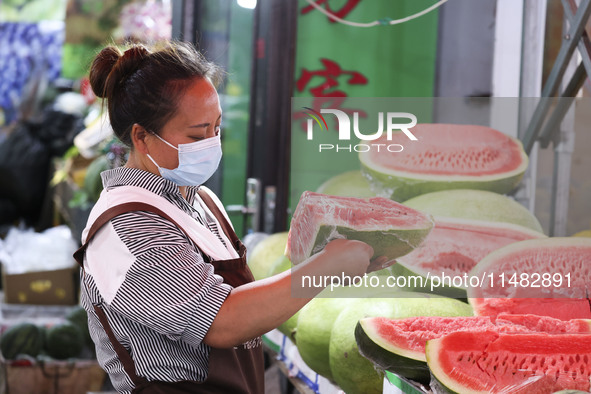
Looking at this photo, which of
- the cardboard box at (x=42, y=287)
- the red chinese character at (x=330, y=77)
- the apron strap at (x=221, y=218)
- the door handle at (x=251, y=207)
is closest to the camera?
the apron strap at (x=221, y=218)

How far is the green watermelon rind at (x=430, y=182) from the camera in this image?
1522 mm

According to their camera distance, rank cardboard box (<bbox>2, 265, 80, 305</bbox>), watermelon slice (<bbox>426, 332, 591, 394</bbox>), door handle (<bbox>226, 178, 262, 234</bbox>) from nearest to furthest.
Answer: watermelon slice (<bbox>426, 332, 591, 394</bbox>) → door handle (<bbox>226, 178, 262, 234</bbox>) → cardboard box (<bbox>2, 265, 80, 305</bbox>)

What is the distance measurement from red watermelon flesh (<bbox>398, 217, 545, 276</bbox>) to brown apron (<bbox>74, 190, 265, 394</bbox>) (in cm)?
40

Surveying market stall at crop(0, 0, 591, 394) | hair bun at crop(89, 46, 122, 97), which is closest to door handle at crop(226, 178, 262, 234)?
market stall at crop(0, 0, 591, 394)

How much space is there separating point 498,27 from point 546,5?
32cm

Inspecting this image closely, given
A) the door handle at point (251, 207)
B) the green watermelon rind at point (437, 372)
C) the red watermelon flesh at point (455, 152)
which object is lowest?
the door handle at point (251, 207)

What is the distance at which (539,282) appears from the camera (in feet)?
4.17

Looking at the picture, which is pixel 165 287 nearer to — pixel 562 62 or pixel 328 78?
pixel 562 62

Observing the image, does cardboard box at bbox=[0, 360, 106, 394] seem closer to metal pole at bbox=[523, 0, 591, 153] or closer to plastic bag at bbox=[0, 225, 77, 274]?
plastic bag at bbox=[0, 225, 77, 274]

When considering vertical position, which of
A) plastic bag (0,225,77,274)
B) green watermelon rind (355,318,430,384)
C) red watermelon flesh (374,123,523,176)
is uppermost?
red watermelon flesh (374,123,523,176)

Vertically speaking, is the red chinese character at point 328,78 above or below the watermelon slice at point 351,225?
above

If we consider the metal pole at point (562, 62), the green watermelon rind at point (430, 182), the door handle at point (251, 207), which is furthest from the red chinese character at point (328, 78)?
the green watermelon rind at point (430, 182)

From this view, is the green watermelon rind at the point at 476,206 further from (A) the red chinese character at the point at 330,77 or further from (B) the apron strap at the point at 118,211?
(A) the red chinese character at the point at 330,77

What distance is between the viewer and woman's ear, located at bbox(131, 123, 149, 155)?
1.48m
